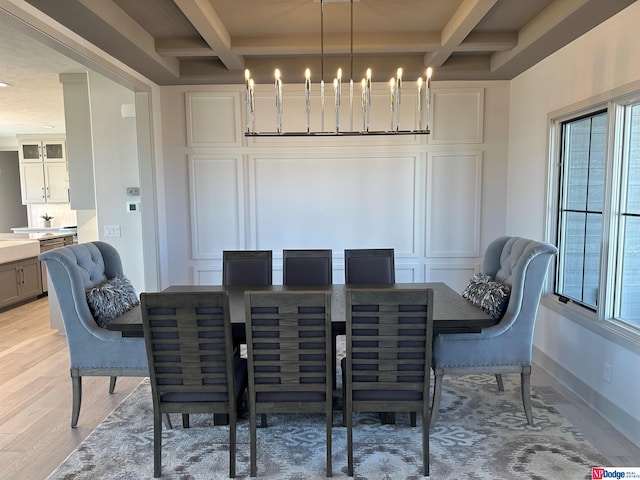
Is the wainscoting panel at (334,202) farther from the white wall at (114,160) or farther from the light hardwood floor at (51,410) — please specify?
the light hardwood floor at (51,410)

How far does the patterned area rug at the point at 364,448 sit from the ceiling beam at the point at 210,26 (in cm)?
268

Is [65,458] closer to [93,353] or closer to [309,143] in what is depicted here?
[93,353]

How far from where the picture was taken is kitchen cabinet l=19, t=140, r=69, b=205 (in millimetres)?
8289

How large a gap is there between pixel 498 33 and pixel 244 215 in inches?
116

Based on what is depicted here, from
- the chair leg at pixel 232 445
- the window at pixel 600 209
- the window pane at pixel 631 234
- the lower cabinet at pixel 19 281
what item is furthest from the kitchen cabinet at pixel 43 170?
the window pane at pixel 631 234

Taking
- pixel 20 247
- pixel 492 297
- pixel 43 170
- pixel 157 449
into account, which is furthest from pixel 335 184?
pixel 43 170

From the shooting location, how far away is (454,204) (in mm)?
4559

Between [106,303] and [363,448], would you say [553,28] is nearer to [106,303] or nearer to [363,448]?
[363,448]

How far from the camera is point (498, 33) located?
11.3ft

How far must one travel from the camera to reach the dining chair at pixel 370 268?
11.3 ft

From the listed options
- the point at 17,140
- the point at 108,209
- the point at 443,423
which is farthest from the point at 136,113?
the point at 17,140

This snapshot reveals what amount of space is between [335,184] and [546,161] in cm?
202

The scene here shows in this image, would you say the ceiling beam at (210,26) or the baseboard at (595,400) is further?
the ceiling beam at (210,26)

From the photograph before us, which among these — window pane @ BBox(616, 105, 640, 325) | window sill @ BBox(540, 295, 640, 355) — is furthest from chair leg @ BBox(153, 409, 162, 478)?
window pane @ BBox(616, 105, 640, 325)
